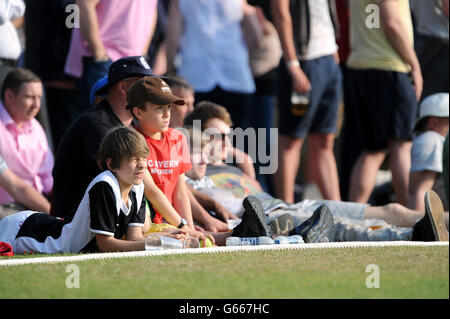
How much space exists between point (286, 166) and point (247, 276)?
3.82 meters

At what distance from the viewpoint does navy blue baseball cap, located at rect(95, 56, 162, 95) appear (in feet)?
20.2

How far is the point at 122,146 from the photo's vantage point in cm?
536

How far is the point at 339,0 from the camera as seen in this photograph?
9.05 m

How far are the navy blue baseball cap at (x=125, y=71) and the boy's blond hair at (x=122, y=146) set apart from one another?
2.55ft

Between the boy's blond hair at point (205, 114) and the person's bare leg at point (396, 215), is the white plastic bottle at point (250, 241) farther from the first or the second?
the boy's blond hair at point (205, 114)

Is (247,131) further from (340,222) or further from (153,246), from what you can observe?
(153,246)

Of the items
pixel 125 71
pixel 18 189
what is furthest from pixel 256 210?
pixel 18 189

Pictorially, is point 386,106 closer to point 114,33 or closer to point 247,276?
point 114,33

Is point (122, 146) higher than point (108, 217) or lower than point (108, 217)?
higher

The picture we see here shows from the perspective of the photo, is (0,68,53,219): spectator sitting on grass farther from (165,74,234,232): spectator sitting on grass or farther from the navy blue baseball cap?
the navy blue baseball cap

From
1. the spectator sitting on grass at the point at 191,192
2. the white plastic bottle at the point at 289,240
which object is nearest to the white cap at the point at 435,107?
the spectator sitting on grass at the point at 191,192

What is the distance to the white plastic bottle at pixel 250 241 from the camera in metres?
5.79
